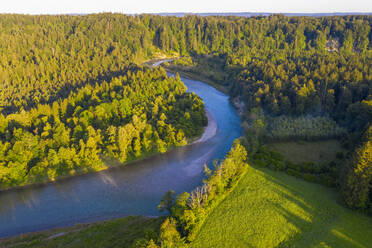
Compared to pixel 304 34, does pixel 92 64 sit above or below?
below

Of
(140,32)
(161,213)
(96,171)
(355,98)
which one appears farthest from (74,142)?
(140,32)

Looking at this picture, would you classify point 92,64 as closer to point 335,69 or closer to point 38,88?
point 38,88

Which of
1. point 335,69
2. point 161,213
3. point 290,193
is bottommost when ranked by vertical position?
point 161,213

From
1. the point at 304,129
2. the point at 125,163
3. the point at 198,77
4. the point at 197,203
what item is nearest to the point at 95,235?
the point at 197,203

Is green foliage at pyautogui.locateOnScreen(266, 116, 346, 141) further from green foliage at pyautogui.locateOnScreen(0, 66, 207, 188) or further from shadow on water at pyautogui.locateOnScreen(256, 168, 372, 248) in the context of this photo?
green foliage at pyautogui.locateOnScreen(0, 66, 207, 188)

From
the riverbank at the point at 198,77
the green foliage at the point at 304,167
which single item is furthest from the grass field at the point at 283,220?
the riverbank at the point at 198,77

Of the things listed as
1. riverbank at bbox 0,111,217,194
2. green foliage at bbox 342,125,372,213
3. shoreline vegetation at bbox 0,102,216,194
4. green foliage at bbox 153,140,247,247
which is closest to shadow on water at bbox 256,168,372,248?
green foliage at bbox 342,125,372,213

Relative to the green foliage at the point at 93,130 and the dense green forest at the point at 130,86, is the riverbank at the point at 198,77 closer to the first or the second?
the dense green forest at the point at 130,86
